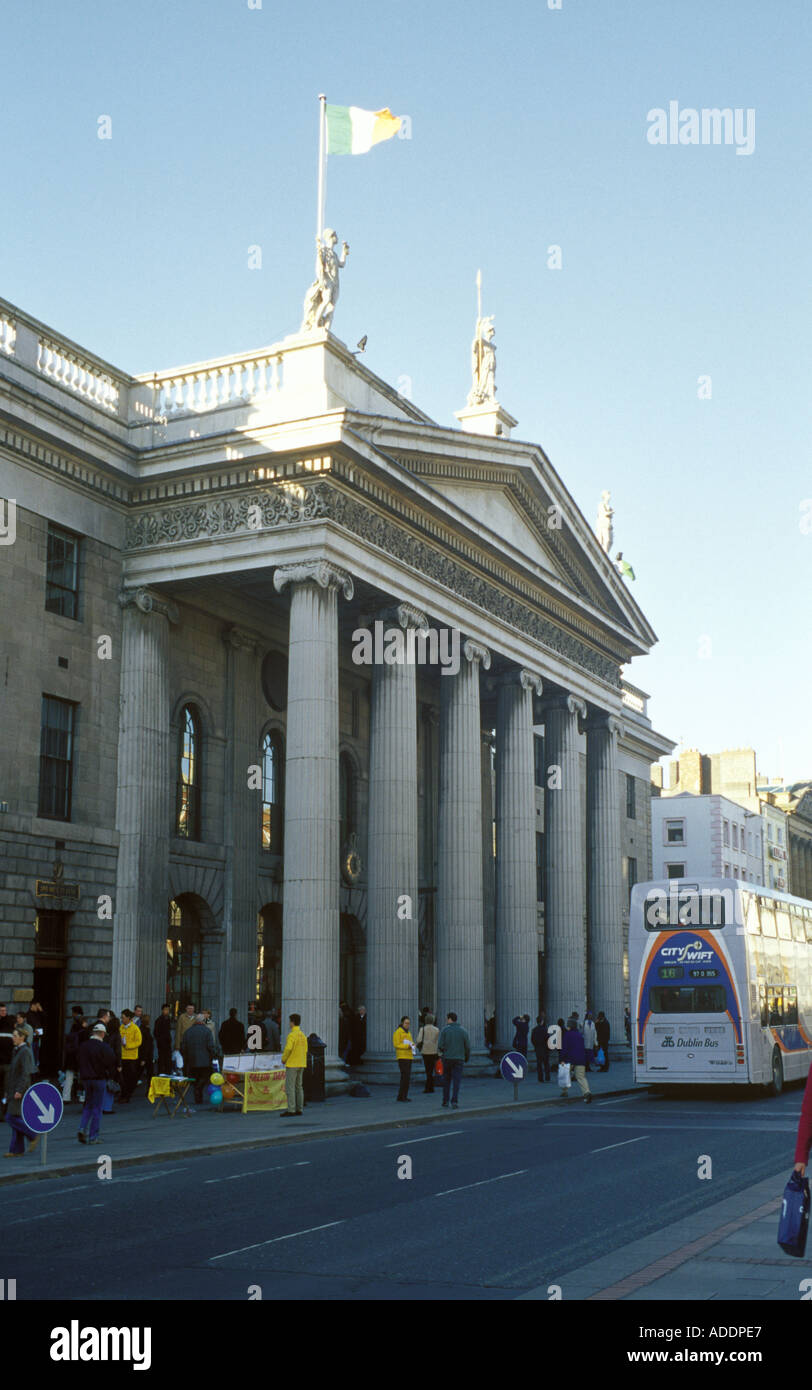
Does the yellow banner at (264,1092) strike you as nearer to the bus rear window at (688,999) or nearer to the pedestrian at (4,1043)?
the pedestrian at (4,1043)

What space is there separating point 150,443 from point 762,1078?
18917 mm

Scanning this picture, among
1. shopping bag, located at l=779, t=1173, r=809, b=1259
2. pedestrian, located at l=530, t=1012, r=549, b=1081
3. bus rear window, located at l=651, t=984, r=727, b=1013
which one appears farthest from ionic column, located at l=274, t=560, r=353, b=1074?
shopping bag, located at l=779, t=1173, r=809, b=1259

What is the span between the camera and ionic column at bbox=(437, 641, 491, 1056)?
35906 mm

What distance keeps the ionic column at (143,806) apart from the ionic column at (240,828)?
2563 mm

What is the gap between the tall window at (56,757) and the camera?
94.2 feet

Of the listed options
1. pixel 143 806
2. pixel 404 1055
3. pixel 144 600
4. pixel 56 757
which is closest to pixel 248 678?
pixel 144 600

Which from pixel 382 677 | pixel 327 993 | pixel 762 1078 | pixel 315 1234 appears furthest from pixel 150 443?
pixel 315 1234

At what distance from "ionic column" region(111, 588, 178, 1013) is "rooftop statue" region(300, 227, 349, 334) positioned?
6.84 meters

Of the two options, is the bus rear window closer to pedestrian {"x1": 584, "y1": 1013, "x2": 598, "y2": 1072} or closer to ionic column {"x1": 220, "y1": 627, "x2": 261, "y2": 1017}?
pedestrian {"x1": 584, "y1": 1013, "x2": 598, "y2": 1072}

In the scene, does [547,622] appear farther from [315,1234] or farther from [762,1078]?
[315,1234]

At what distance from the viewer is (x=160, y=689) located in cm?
3158

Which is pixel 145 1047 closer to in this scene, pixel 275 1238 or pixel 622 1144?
pixel 622 1144

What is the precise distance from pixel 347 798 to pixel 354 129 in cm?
1713

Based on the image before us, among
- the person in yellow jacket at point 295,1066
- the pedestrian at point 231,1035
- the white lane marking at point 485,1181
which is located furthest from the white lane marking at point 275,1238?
the pedestrian at point 231,1035
